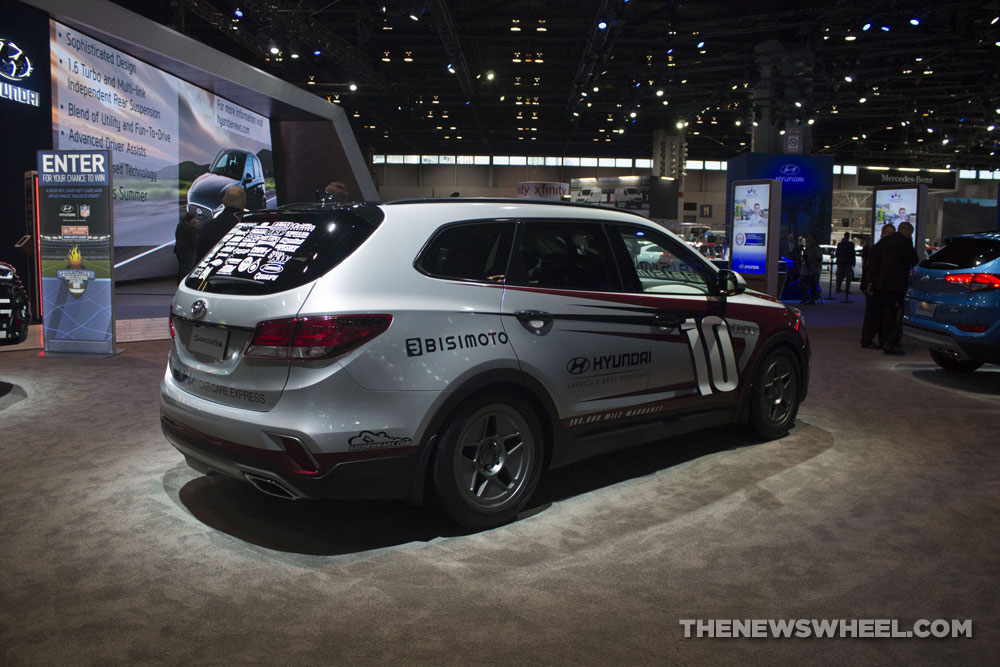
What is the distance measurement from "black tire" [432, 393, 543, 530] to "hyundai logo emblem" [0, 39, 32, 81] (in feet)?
32.8

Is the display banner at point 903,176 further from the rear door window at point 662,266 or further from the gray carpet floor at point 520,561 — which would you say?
the gray carpet floor at point 520,561

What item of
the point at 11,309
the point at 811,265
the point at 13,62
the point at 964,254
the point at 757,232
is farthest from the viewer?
the point at 811,265

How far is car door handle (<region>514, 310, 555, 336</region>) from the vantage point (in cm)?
365

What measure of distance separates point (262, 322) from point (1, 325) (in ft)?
14.8

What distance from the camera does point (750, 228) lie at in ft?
44.3

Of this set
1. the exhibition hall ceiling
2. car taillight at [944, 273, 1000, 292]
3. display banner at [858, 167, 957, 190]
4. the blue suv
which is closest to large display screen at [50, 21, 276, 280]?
the exhibition hall ceiling

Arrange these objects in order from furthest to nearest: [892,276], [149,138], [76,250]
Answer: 1. [149,138]
2. [892,276]
3. [76,250]

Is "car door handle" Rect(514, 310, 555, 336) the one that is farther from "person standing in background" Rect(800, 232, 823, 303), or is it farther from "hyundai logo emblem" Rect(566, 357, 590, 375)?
"person standing in background" Rect(800, 232, 823, 303)

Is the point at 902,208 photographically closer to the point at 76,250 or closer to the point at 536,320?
the point at 536,320

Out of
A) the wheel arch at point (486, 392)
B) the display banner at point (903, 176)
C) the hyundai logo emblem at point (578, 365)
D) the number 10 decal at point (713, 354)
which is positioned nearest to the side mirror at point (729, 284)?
the number 10 decal at point (713, 354)

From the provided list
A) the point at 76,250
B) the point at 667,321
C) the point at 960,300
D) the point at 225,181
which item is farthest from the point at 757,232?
the point at 225,181

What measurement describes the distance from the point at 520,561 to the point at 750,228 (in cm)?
1147

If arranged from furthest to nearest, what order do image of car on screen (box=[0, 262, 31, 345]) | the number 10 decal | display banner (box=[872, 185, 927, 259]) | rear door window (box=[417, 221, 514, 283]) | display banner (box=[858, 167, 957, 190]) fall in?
display banner (box=[858, 167, 957, 190]) → display banner (box=[872, 185, 927, 259]) → image of car on screen (box=[0, 262, 31, 345]) → the number 10 decal → rear door window (box=[417, 221, 514, 283])

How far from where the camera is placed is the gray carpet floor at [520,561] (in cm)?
261
